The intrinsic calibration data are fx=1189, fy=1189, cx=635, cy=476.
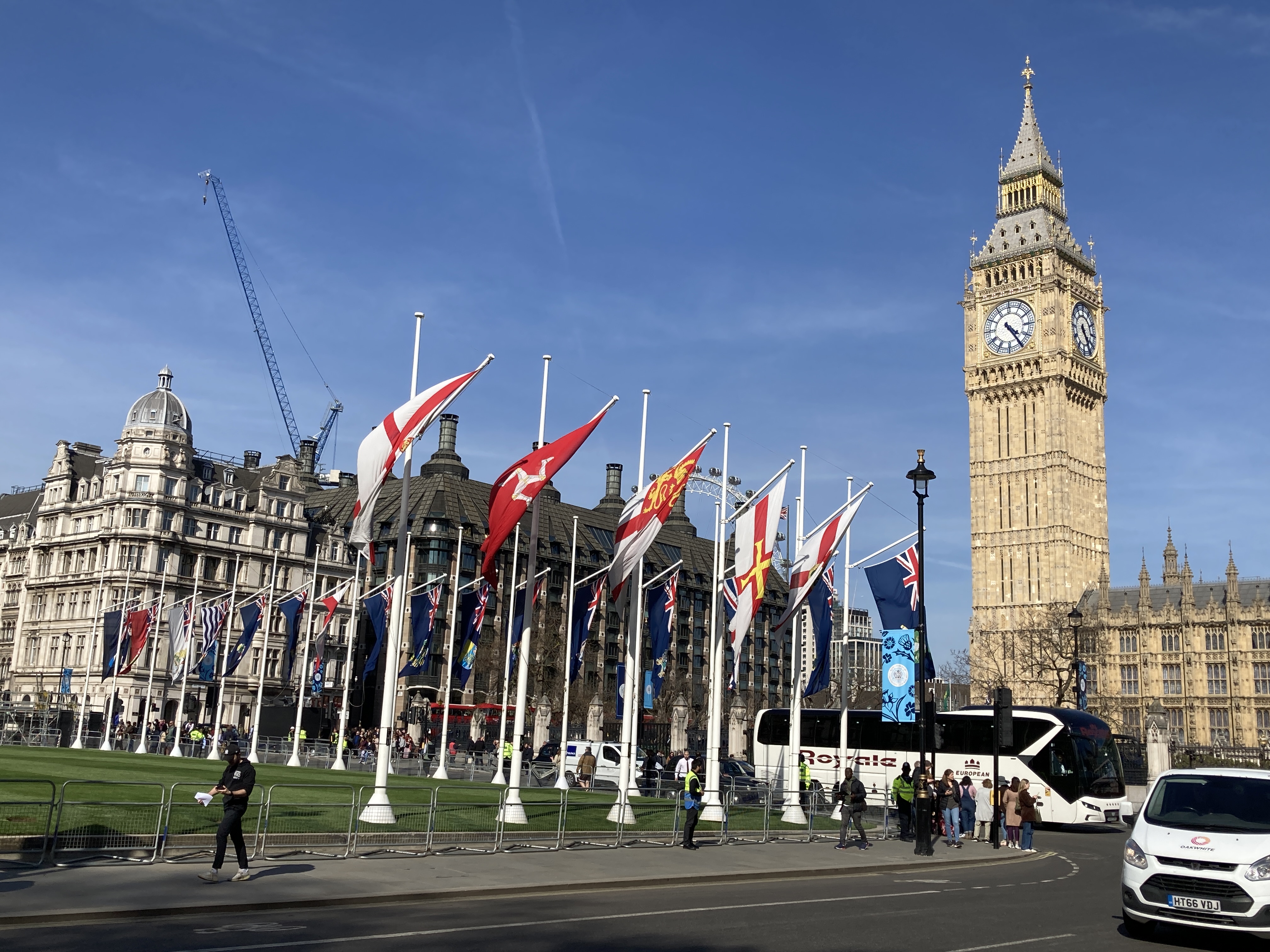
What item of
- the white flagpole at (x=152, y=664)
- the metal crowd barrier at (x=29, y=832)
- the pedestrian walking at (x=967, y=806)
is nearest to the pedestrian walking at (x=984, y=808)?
the pedestrian walking at (x=967, y=806)

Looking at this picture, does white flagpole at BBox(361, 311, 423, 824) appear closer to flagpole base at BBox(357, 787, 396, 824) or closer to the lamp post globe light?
flagpole base at BBox(357, 787, 396, 824)

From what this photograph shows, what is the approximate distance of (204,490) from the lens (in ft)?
319

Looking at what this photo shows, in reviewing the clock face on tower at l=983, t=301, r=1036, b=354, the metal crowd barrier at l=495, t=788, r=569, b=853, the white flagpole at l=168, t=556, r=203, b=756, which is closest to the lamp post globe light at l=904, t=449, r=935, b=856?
the metal crowd barrier at l=495, t=788, r=569, b=853

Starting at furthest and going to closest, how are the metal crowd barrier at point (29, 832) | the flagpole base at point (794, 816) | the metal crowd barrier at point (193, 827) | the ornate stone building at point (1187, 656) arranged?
the ornate stone building at point (1187, 656), the flagpole base at point (794, 816), the metal crowd barrier at point (193, 827), the metal crowd barrier at point (29, 832)

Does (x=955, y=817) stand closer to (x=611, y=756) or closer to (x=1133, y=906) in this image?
(x=1133, y=906)

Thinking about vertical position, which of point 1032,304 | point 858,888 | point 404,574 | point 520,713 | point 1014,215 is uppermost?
point 1014,215

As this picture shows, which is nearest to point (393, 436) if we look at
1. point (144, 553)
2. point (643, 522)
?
point (643, 522)

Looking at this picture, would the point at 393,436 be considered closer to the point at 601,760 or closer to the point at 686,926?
the point at 686,926

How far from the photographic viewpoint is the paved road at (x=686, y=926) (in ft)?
43.2

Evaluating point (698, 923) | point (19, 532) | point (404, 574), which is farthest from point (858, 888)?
point (19, 532)

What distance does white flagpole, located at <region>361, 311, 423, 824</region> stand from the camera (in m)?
24.7

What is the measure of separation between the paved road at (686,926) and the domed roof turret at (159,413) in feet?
276

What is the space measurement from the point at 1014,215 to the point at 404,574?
11044 centimetres

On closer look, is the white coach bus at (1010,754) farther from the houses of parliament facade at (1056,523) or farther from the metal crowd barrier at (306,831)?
the houses of parliament facade at (1056,523)
